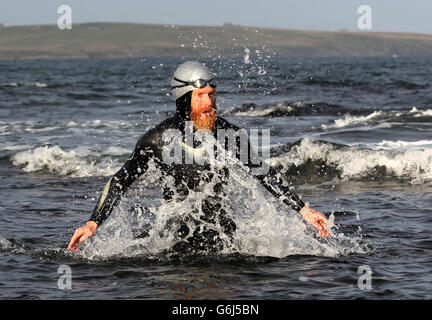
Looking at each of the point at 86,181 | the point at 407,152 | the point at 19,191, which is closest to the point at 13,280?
the point at 19,191

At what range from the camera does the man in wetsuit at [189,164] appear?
6.72m

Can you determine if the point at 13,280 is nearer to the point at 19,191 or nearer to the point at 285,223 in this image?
the point at 285,223

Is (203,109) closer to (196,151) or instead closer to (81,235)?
(196,151)

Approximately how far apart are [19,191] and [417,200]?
621 cm

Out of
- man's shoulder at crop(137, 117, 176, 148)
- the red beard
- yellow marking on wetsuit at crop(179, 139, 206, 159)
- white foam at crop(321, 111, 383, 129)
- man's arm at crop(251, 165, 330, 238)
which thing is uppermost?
the red beard

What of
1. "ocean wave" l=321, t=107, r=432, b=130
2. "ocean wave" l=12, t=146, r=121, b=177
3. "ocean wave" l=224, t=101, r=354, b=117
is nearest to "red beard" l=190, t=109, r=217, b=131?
"ocean wave" l=12, t=146, r=121, b=177

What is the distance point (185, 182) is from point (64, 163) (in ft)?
29.0

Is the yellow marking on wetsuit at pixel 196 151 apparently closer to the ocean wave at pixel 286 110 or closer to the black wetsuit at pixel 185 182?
the black wetsuit at pixel 185 182

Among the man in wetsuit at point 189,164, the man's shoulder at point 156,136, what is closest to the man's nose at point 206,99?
the man in wetsuit at point 189,164

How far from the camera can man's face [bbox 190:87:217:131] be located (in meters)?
6.73

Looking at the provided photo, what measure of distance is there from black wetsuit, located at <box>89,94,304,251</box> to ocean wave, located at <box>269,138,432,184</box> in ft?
20.4

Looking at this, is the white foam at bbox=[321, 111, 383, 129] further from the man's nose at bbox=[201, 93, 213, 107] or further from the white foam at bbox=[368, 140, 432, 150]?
the man's nose at bbox=[201, 93, 213, 107]

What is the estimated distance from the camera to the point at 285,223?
314 inches

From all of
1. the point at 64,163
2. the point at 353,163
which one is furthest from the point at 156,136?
the point at 64,163
